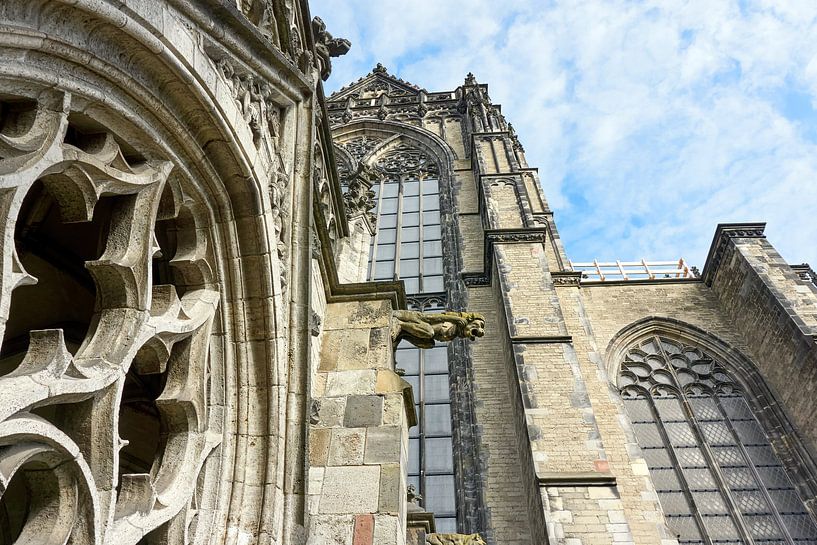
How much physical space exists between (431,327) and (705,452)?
7.62 m

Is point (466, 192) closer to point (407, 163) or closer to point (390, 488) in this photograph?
point (407, 163)

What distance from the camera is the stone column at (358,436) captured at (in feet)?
9.29

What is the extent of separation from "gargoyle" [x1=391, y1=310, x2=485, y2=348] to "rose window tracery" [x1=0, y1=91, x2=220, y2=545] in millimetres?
1468

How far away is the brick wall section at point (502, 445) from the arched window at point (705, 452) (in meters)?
2.25

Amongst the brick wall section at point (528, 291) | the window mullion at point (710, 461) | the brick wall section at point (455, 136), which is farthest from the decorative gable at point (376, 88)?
the window mullion at point (710, 461)

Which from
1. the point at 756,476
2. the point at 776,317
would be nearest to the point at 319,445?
the point at 756,476

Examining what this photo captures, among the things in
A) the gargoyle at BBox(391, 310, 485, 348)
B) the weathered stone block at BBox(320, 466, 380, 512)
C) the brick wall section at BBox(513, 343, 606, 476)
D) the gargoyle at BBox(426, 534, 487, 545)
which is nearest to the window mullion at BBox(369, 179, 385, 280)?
the brick wall section at BBox(513, 343, 606, 476)

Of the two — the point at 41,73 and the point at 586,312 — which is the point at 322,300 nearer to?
the point at 41,73

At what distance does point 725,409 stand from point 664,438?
1.35 m

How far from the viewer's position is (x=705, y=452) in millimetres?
9500

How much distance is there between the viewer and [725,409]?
10.2 meters

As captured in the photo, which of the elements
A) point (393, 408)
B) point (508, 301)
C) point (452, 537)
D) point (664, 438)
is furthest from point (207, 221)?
point (664, 438)

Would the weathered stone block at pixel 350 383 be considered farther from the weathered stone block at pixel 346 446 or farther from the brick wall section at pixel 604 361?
the brick wall section at pixel 604 361

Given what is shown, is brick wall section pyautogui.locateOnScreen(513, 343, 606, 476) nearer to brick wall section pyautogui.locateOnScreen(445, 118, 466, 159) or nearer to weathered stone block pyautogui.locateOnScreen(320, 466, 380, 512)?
weathered stone block pyautogui.locateOnScreen(320, 466, 380, 512)
